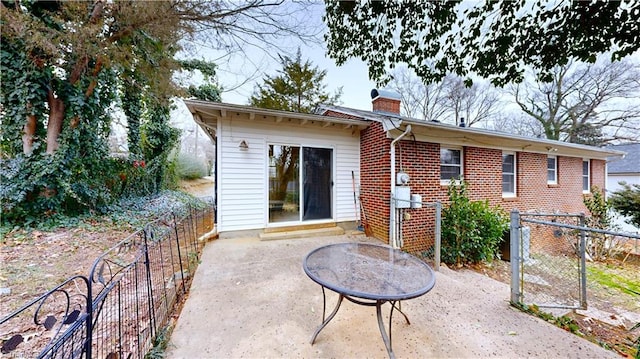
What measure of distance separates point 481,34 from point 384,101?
153 inches

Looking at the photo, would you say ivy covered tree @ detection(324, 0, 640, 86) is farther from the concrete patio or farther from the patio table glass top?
the concrete patio

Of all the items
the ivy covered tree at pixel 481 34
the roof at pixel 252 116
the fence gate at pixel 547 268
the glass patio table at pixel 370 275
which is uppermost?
the ivy covered tree at pixel 481 34

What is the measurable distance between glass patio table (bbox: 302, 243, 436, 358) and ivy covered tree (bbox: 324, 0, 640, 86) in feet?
10.5

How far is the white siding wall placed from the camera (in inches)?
195

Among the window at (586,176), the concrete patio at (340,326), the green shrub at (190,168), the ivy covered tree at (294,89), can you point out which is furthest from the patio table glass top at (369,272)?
the green shrub at (190,168)

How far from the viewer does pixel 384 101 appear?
733 cm

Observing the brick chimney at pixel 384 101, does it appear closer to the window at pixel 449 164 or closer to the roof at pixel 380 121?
the roof at pixel 380 121

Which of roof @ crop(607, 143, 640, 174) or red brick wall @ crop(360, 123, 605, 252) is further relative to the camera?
roof @ crop(607, 143, 640, 174)

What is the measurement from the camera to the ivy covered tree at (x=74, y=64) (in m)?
4.25

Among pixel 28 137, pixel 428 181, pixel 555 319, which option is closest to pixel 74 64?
pixel 28 137

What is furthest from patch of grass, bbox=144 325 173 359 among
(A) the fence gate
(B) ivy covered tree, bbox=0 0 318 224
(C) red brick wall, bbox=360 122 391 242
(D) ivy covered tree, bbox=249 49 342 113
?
(D) ivy covered tree, bbox=249 49 342 113

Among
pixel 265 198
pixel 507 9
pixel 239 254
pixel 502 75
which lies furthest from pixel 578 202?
pixel 239 254

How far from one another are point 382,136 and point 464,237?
2.65 metres

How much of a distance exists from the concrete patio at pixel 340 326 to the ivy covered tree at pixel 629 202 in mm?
1666
